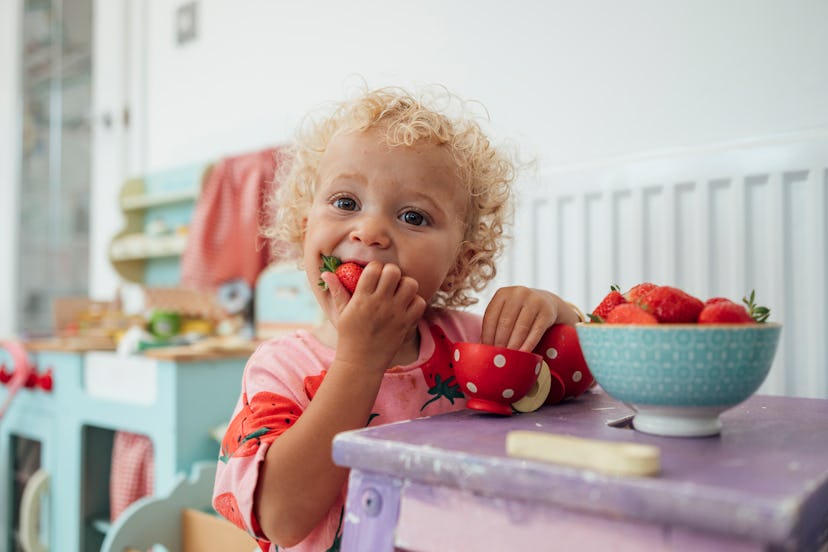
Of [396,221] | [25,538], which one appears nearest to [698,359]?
[396,221]

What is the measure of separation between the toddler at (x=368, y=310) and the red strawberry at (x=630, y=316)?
20cm

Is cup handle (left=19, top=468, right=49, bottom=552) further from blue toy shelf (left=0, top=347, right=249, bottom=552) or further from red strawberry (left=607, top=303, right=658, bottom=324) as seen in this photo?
red strawberry (left=607, top=303, right=658, bottom=324)

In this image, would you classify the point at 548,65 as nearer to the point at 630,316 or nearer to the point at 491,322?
the point at 491,322

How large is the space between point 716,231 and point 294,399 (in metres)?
0.76

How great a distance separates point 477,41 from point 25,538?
1.49 m

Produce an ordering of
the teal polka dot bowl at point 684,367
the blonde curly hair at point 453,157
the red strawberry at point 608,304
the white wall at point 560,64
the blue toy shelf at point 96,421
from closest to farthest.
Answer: the teal polka dot bowl at point 684,367 → the red strawberry at point 608,304 → the blonde curly hair at point 453,157 → the white wall at point 560,64 → the blue toy shelf at point 96,421

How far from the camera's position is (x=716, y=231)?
1083 mm

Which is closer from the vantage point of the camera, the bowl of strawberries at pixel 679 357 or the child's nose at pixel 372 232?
the bowl of strawberries at pixel 679 357

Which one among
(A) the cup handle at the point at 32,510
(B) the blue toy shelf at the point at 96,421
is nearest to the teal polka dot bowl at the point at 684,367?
(B) the blue toy shelf at the point at 96,421

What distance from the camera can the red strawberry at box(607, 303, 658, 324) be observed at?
490mm

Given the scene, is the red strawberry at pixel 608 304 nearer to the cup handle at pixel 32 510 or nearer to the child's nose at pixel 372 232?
the child's nose at pixel 372 232

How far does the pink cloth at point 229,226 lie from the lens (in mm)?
1861

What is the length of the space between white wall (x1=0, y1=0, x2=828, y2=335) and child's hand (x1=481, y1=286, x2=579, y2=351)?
613 millimetres

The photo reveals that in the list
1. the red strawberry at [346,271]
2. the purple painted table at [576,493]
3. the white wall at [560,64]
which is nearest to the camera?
the purple painted table at [576,493]
